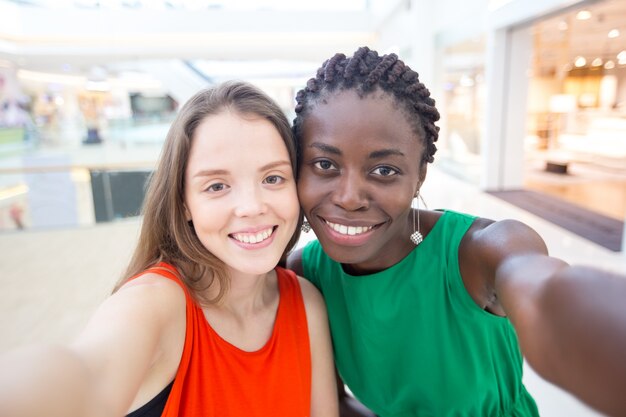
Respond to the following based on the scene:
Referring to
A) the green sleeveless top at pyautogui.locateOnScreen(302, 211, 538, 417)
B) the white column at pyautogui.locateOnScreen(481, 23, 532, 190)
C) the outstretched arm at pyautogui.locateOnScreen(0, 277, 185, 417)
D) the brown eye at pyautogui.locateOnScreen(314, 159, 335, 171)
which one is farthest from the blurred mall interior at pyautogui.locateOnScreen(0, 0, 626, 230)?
the outstretched arm at pyautogui.locateOnScreen(0, 277, 185, 417)

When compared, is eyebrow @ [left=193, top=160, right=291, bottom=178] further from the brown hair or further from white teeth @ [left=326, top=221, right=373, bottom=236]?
white teeth @ [left=326, top=221, right=373, bottom=236]

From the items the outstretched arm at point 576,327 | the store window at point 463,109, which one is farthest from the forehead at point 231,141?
the store window at point 463,109

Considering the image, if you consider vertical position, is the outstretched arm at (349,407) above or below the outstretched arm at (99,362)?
below

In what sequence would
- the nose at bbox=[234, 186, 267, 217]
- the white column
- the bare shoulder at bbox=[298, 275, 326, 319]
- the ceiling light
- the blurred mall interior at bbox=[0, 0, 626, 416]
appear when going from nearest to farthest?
1. the nose at bbox=[234, 186, 267, 217]
2. the bare shoulder at bbox=[298, 275, 326, 319]
3. the blurred mall interior at bbox=[0, 0, 626, 416]
4. the white column
5. the ceiling light

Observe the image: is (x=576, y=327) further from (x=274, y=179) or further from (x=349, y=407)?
(x=349, y=407)

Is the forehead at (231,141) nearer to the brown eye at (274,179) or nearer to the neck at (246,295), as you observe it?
the brown eye at (274,179)

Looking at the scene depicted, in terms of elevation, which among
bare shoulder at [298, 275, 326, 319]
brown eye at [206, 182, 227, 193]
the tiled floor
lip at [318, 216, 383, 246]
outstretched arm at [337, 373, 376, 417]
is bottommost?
the tiled floor

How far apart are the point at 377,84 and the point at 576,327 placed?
732mm

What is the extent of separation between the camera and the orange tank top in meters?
1.03

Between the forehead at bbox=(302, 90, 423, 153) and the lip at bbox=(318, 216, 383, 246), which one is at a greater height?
the forehead at bbox=(302, 90, 423, 153)

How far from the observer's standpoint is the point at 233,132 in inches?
41.1

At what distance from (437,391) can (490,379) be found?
14 centimetres

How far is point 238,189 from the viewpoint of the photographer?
1.04 m

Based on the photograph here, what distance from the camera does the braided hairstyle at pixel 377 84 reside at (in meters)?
1.09
